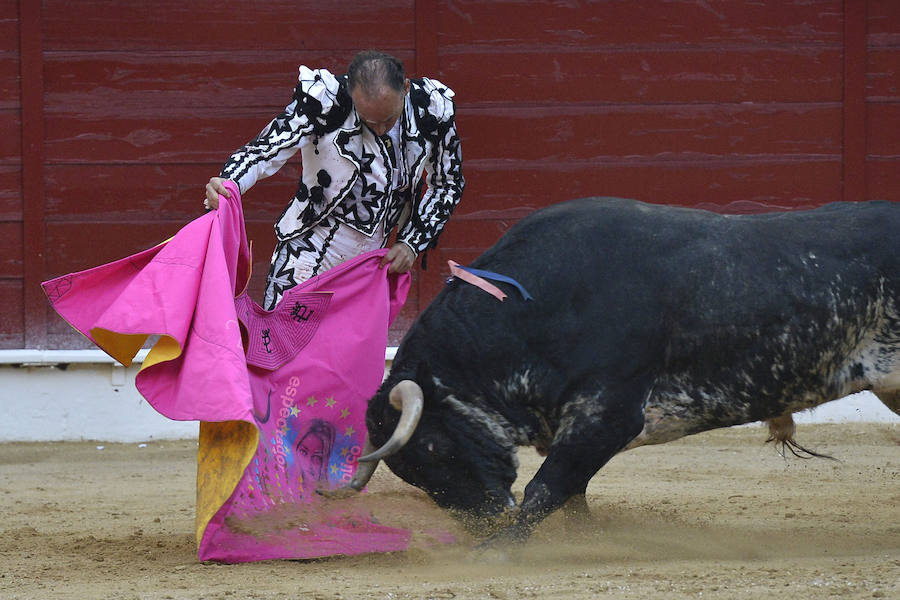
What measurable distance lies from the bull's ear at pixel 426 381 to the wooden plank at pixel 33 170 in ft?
9.75

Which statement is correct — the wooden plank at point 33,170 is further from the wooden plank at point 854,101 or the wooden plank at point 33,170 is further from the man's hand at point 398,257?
the wooden plank at point 854,101

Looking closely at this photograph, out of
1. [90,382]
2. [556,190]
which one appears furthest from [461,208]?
[90,382]

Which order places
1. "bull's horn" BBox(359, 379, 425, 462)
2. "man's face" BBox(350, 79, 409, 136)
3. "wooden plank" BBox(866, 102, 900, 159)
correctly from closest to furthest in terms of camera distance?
"bull's horn" BBox(359, 379, 425, 462)
"man's face" BBox(350, 79, 409, 136)
"wooden plank" BBox(866, 102, 900, 159)

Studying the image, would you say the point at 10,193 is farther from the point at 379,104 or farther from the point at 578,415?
the point at 578,415

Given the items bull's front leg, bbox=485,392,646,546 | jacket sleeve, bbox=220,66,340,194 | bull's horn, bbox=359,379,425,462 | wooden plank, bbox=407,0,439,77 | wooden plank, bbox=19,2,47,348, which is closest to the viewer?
bull's horn, bbox=359,379,425,462

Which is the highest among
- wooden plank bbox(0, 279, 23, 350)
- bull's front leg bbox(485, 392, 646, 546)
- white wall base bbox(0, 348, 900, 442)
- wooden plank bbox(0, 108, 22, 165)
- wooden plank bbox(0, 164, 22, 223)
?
wooden plank bbox(0, 108, 22, 165)

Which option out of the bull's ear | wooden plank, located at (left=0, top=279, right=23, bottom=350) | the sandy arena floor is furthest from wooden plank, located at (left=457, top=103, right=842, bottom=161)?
the bull's ear

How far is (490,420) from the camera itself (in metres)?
3.50

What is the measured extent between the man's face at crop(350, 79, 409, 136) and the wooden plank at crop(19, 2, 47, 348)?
2.73 metres

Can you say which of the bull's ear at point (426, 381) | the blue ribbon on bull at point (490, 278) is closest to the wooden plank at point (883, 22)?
the blue ribbon on bull at point (490, 278)

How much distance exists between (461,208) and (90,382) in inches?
75.9

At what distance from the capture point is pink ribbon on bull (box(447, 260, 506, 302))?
3.50 m

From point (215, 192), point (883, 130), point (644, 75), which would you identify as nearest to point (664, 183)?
point (644, 75)

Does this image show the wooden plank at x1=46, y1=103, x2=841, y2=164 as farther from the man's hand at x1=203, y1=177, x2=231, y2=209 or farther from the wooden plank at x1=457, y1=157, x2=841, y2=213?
the man's hand at x1=203, y1=177, x2=231, y2=209
